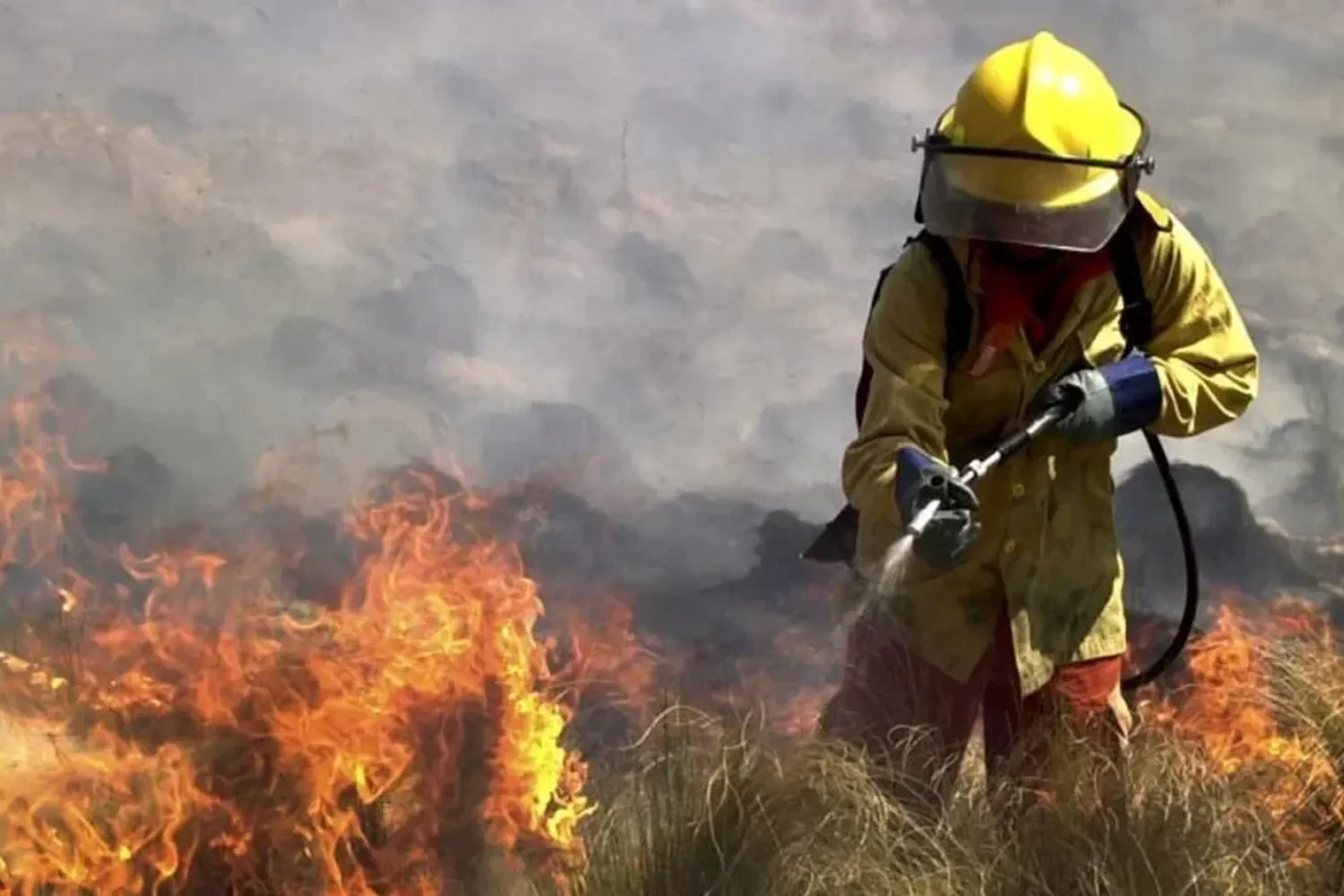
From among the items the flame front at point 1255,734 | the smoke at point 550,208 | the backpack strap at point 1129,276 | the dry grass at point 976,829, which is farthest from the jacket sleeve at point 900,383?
the smoke at point 550,208

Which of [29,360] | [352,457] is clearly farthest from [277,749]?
[29,360]

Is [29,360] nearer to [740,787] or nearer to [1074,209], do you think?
[740,787]

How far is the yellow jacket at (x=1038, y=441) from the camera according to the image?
2742 mm

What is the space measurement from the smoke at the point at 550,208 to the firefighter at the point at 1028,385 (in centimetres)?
144

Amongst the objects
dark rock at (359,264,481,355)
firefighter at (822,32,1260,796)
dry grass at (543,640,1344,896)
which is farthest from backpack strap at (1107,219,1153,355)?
dark rock at (359,264,481,355)

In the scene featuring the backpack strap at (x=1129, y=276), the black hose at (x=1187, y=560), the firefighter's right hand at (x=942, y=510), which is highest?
the backpack strap at (x=1129, y=276)

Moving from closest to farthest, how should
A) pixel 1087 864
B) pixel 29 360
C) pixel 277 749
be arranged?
pixel 1087 864
pixel 277 749
pixel 29 360

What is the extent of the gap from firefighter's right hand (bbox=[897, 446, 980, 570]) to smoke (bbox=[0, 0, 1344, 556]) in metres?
1.79

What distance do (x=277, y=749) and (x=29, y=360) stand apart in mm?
1272

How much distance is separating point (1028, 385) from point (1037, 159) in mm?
368

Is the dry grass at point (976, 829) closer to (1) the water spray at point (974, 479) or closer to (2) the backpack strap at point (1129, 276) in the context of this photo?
(1) the water spray at point (974, 479)

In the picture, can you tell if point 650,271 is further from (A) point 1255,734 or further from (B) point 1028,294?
(A) point 1255,734

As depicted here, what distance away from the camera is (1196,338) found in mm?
2785

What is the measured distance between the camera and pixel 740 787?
2832 millimetres
